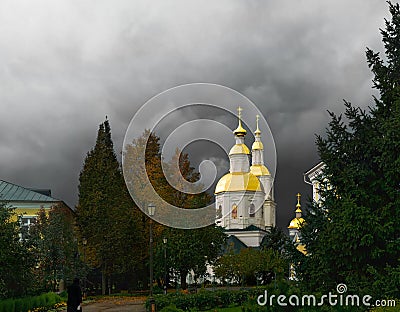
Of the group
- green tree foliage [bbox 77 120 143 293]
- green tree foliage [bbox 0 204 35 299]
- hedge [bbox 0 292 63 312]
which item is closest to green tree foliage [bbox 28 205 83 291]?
hedge [bbox 0 292 63 312]

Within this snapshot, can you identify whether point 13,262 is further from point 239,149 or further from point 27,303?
point 239,149

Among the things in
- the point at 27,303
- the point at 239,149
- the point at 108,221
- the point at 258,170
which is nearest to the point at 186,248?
the point at 108,221

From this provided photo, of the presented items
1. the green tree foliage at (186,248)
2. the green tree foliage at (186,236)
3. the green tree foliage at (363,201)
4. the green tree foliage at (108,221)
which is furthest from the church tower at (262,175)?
the green tree foliage at (363,201)

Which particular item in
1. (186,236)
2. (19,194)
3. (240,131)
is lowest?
(186,236)

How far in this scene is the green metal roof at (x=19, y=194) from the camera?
190ft

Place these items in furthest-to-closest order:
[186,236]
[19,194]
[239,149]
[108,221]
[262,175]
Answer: [262,175], [239,149], [19,194], [108,221], [186,236]

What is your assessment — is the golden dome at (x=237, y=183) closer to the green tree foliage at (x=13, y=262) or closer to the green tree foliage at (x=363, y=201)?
the green tree foliage at (x=13, y=262)

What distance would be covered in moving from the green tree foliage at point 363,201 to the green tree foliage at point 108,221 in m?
25.9

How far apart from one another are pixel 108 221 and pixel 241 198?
45.4 metres

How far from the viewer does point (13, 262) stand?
21766 millimetres

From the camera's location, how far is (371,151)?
56.4ft

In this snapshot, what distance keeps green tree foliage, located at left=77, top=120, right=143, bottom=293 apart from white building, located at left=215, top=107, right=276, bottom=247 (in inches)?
1402

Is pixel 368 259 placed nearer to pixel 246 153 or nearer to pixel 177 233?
pixel 177 233

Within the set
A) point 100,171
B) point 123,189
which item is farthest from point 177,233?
point 100,171
